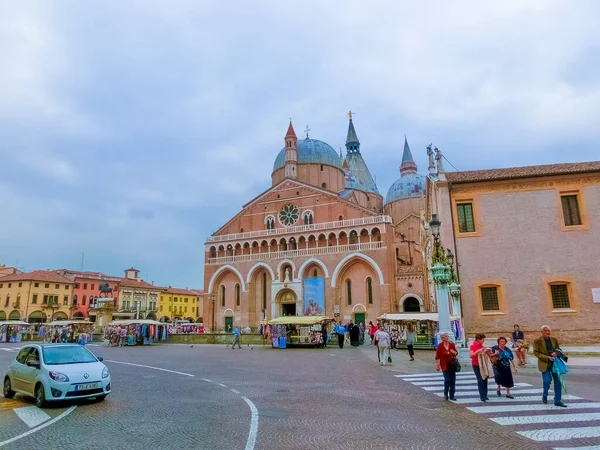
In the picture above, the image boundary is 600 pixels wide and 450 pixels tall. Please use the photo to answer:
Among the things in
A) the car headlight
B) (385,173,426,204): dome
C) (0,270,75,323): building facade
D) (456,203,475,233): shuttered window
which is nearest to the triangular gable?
(385,173,426,204): dome

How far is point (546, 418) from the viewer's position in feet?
23.9

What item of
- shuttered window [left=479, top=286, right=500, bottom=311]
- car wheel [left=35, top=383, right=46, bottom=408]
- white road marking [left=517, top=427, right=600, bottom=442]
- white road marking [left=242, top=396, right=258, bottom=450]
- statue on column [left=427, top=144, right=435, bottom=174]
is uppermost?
statue on column [left=427, top=144, right=435, bottom=174]

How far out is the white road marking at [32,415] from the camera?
750 cm

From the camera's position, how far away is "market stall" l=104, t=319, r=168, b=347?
3228 centimetres

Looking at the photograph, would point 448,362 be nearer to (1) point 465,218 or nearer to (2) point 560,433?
(2) point 560,433

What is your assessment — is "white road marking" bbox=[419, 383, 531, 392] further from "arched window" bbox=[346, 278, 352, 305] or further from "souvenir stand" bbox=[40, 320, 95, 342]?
"souvenir stand" bbox=[40, 320, 95, 342]

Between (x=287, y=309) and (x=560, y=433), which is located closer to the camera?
(x=560, y=433)

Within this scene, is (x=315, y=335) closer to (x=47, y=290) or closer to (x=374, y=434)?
(x=374, y=434)

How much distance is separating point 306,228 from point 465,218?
23751 millimetres

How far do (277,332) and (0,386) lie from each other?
18.1 meters

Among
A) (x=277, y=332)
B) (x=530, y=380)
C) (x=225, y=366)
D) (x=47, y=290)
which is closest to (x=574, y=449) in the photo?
(x=530, y=380)

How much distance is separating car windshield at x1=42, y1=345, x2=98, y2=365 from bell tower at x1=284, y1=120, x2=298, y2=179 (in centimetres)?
4262

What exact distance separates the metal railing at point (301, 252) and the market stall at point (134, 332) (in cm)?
1297

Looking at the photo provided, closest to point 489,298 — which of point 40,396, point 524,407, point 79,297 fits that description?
point 524,407
